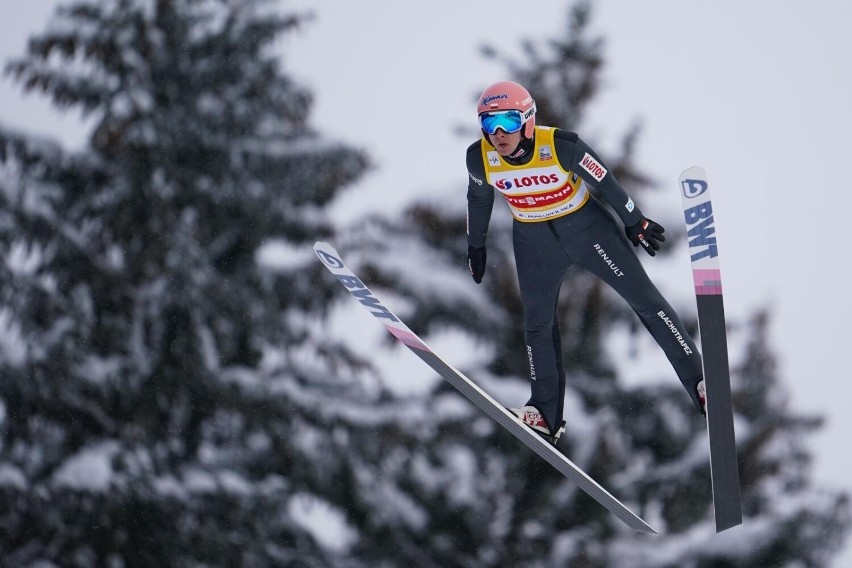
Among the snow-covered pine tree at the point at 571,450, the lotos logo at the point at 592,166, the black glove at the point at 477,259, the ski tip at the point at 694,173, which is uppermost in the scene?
the snow-covered pine tree at the point at 571,450

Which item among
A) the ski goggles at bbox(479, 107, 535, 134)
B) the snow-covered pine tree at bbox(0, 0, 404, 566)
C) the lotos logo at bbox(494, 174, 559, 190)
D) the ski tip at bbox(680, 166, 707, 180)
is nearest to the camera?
the ski tip at bbox(680, 166, 707, 180)

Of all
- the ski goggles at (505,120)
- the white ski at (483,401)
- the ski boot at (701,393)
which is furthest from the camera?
the white ski at (483,401)

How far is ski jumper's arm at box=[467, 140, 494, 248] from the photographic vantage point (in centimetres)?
541

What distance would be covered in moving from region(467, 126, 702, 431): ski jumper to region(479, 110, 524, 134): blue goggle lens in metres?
0.18

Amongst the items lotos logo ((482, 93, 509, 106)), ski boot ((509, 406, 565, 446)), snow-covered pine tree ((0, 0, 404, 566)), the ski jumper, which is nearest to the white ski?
ski boot ((509, 406, 565, 446))

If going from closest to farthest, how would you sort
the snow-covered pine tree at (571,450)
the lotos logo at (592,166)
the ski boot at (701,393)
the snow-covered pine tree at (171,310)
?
the lotos logo at (592,166) → the ski boot at (701,393) → the snow-covered pine tree at (571,450) → the snow-covered pine tree at (171,310)

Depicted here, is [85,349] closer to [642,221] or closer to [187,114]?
[187,114]

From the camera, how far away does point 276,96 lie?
603 inches

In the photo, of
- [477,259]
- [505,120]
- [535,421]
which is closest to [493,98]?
[505,120]

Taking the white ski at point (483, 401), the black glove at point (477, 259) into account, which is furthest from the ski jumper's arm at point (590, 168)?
the white ski at point (483, 401)

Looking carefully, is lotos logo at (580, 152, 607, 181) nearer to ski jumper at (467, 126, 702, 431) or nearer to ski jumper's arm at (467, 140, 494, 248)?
ski jumper at (467, 126, 702, 431)

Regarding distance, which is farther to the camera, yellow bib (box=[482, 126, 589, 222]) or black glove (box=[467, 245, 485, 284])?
black glove (box=[467, 245, 485, 284])

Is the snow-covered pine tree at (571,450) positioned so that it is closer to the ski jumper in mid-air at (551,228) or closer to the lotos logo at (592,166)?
the ski jumper in mid-air at (551,228)

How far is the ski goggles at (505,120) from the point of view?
16.6 feet
